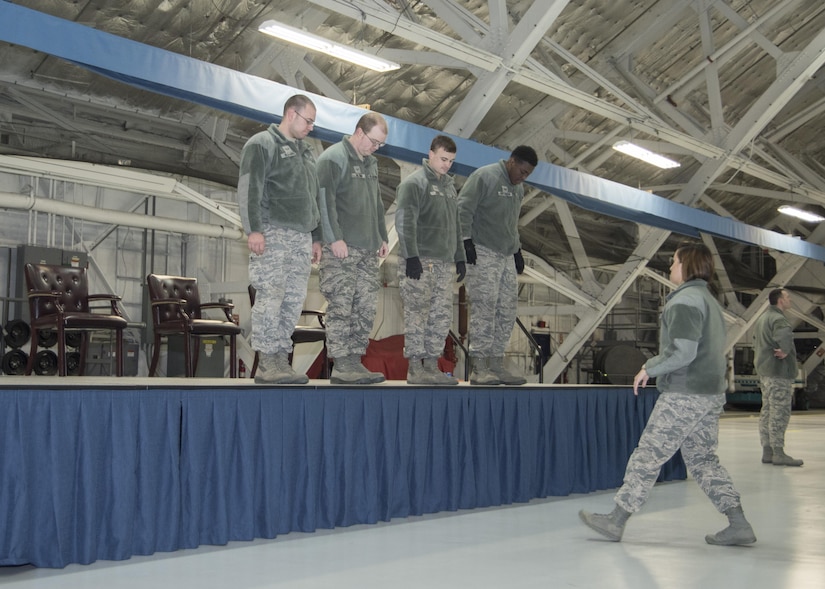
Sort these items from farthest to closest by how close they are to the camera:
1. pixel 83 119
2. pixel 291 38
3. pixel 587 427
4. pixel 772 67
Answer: pixel 772 67, pixel 83 119, pixel 291 38, pixel 587 427

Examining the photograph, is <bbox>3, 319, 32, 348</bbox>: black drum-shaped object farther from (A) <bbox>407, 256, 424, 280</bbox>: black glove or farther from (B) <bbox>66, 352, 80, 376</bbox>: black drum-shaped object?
(A) <bbox>407, 256, 424, 280</bbox>: black glove

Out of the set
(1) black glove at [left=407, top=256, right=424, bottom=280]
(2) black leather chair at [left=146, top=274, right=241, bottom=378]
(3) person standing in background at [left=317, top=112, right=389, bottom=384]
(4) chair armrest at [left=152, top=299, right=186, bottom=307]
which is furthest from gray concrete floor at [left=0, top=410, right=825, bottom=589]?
(4) chair armrest at [left=152, top=299, right=186, bottom=307]

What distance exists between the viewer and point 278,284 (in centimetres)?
407

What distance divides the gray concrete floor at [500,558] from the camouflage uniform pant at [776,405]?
2296 mm

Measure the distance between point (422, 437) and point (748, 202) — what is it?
15003mm

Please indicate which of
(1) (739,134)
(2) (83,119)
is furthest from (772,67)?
(2) (83,119)

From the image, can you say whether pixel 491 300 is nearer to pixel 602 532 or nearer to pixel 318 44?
pixel 602 532

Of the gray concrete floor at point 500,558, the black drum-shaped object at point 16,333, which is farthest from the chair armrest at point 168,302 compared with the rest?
the black drum-shaped object at point 16,333

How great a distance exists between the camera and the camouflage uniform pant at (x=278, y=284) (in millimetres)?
4062

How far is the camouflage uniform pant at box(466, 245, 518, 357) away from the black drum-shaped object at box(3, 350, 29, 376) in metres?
5.37

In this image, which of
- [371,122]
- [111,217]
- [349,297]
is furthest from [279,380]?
[111,217]

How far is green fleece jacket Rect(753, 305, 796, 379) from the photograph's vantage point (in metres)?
6.96

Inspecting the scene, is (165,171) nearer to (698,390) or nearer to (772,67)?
(698,390)

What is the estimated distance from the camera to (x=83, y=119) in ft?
30.2
